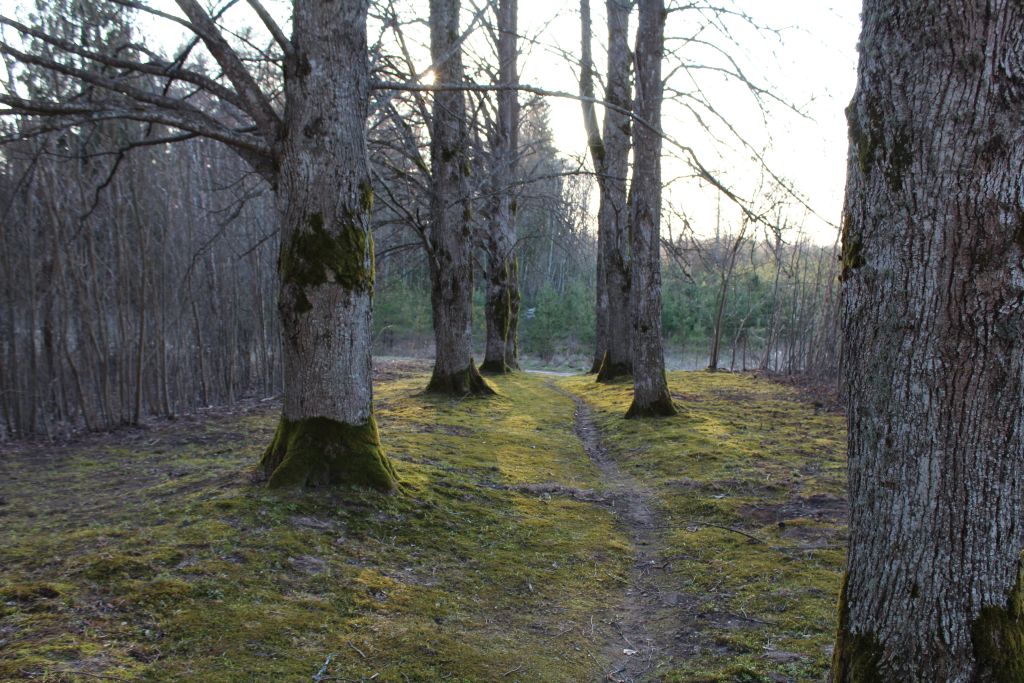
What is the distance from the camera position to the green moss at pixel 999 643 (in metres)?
2.57

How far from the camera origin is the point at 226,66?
5688mm

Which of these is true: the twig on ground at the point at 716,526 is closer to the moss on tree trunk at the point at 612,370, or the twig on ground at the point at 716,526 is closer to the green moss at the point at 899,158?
the green moss at the point at 899,158

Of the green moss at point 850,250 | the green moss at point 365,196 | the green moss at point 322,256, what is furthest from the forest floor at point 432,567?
the green moss at point 365,196

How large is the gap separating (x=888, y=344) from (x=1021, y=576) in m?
0.98

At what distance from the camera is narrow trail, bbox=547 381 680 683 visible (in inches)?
156

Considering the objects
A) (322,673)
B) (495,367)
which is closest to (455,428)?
(322,673)

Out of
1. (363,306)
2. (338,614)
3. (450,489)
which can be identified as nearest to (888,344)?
(338,614)

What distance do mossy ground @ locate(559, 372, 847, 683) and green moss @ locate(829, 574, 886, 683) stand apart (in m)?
0.71

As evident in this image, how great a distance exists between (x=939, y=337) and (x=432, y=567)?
3503 millimetres

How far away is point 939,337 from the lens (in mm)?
2539

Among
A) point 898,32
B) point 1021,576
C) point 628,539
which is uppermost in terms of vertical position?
point 898,32

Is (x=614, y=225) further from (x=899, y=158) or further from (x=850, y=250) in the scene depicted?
(x=899, y=158)

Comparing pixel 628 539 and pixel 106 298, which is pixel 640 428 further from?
pixel 106 298

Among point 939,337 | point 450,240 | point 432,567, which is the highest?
point 450,240
